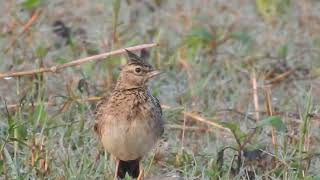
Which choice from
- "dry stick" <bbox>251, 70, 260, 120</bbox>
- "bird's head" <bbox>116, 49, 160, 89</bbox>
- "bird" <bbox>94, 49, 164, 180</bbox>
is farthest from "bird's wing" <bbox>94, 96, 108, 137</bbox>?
"dry stick" <bbox>251, 70, 260, 120</bbox>

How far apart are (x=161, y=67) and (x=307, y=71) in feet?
4.01

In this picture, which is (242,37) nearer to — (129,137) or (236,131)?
(236,131)

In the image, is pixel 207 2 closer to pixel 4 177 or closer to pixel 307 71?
pixel 307 71

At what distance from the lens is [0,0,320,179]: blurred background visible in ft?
20.6

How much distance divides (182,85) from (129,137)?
2116 mm

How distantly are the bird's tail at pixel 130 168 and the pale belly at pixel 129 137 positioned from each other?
29cm

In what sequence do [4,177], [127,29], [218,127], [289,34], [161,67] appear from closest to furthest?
[4,177] → [218,127] → [161,67] → [127,29] → [289,34]

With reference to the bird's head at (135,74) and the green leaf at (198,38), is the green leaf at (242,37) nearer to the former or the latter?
the green leaf at (198,38)

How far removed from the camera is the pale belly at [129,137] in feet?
19.6

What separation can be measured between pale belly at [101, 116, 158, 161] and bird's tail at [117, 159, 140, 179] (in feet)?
0.95

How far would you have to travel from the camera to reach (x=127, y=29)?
8.69 meters

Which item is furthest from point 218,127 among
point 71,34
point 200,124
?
point 71,34

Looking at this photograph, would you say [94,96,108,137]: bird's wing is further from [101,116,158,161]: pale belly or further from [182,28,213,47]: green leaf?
[182,28,213,47]: green leaf

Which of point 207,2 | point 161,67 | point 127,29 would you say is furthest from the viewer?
point 207,2
